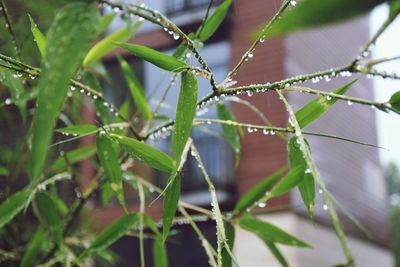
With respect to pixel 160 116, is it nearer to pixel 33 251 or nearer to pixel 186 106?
pixel 33 251

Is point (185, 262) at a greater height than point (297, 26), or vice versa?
point (297, 26)

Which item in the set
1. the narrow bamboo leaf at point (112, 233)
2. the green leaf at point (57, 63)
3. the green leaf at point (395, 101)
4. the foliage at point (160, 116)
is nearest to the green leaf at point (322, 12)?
the foliage at point (160, 116)

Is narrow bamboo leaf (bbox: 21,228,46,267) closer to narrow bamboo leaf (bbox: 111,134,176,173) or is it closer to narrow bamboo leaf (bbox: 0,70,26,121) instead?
narrow bamboo leaf (bbox: 0,70,26,121)

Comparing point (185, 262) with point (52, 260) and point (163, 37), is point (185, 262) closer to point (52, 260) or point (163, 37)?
point (163, 37)

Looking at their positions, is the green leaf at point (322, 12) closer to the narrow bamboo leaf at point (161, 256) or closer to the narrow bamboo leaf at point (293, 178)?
the narrow bamboo leaf at point (293, 178)

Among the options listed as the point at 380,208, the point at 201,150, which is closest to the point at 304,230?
the point at 201,150

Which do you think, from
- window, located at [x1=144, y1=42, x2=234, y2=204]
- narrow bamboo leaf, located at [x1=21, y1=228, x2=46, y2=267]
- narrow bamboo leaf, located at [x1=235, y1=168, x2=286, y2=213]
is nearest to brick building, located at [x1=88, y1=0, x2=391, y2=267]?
window, located at [x1=144, y1=42, x2=234, y2=204]

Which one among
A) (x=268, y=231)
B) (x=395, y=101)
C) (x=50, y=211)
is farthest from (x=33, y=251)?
(x=395, y=101)
